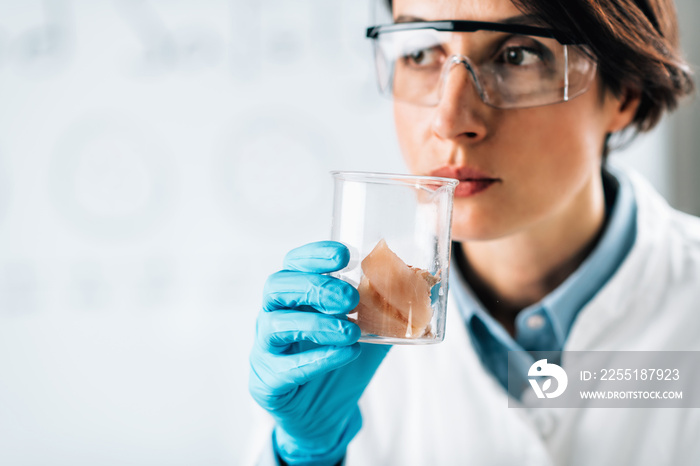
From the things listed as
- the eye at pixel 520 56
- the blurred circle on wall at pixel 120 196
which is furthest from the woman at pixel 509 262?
the blurred circle on wall at pixel 120 196

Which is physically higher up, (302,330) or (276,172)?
(276,172)

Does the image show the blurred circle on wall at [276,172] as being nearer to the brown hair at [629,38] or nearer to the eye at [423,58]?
the eye at [423,58]

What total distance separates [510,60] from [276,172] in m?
1.48

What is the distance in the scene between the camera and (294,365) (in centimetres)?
94

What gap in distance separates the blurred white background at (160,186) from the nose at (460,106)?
135 centimetres

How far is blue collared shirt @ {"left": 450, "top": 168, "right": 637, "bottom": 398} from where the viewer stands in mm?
1386

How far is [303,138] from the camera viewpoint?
242cm

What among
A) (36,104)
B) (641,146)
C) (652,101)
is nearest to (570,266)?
(652,101)

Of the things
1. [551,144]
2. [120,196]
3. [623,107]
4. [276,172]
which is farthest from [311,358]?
[120,196]

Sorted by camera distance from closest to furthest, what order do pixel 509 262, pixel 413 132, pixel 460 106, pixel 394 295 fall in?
pixel 394 295 < pixel 460 106 < pixel 413 132 < pixel 509 262

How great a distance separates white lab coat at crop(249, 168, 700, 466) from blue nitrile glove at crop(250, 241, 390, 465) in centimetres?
20

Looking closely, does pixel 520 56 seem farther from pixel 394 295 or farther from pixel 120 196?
pixel 120 196

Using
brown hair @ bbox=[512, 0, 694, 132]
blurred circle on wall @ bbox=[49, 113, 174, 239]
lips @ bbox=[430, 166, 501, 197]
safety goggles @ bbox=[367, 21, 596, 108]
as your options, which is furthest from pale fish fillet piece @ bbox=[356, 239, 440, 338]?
blurred circle on wall @ bbox=[49, 113, 174, 239]

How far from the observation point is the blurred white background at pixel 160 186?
7.66ft
